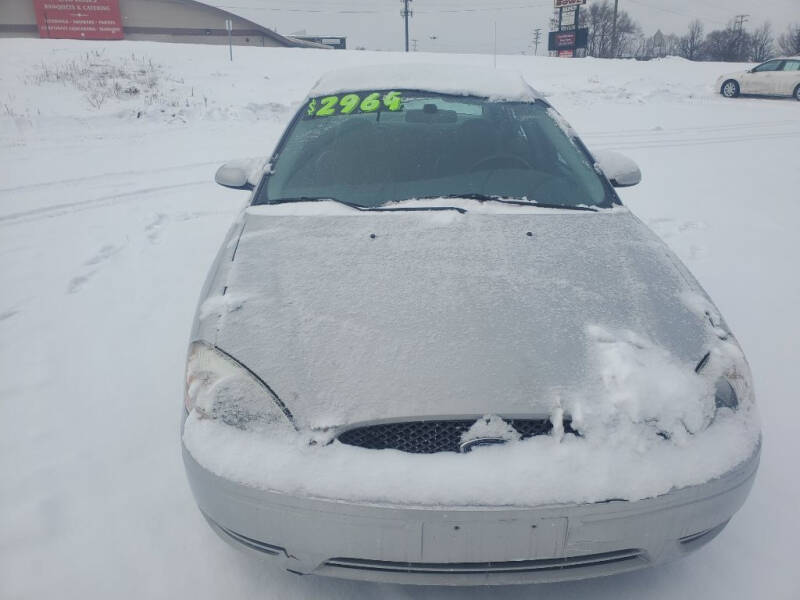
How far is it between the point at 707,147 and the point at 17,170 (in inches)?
406

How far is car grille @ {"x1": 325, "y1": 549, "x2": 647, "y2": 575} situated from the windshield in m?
1.37

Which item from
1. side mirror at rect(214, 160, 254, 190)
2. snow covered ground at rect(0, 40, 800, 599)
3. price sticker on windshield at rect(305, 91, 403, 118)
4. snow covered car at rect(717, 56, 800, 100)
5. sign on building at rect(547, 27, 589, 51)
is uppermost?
sign on building at rect(547, 27, 589, 51)

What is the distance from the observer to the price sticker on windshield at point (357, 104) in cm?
267

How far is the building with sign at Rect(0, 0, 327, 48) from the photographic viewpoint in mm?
34656

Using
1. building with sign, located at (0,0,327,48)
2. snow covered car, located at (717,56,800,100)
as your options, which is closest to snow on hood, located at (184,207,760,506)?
snow covered car, located at (717,56,800,100)

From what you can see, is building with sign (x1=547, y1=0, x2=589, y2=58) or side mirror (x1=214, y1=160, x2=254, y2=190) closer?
side mirror (x1=214, y1=160, x2=254, y2=190)

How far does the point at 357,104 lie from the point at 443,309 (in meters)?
1.57

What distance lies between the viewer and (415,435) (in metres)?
1.29

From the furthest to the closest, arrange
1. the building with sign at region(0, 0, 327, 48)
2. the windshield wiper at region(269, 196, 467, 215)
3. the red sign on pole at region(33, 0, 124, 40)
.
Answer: the building with sign at region(0, 0, 327, 48), the red sign on pole at region(33, 0, 124, 40), the windshield wiper at region(269, 196, 467, 215)

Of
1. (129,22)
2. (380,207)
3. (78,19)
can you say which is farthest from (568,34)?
(380,207)

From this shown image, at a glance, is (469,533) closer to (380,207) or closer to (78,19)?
(380,207)

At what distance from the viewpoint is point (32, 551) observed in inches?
65.3

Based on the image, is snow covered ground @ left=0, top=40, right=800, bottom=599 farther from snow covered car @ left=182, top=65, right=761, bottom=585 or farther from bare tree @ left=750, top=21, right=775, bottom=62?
bare tree @ left=750, top=21, right=775, bottom=62

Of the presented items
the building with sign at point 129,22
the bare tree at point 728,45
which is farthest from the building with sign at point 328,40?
the bare tree at point 728,45
